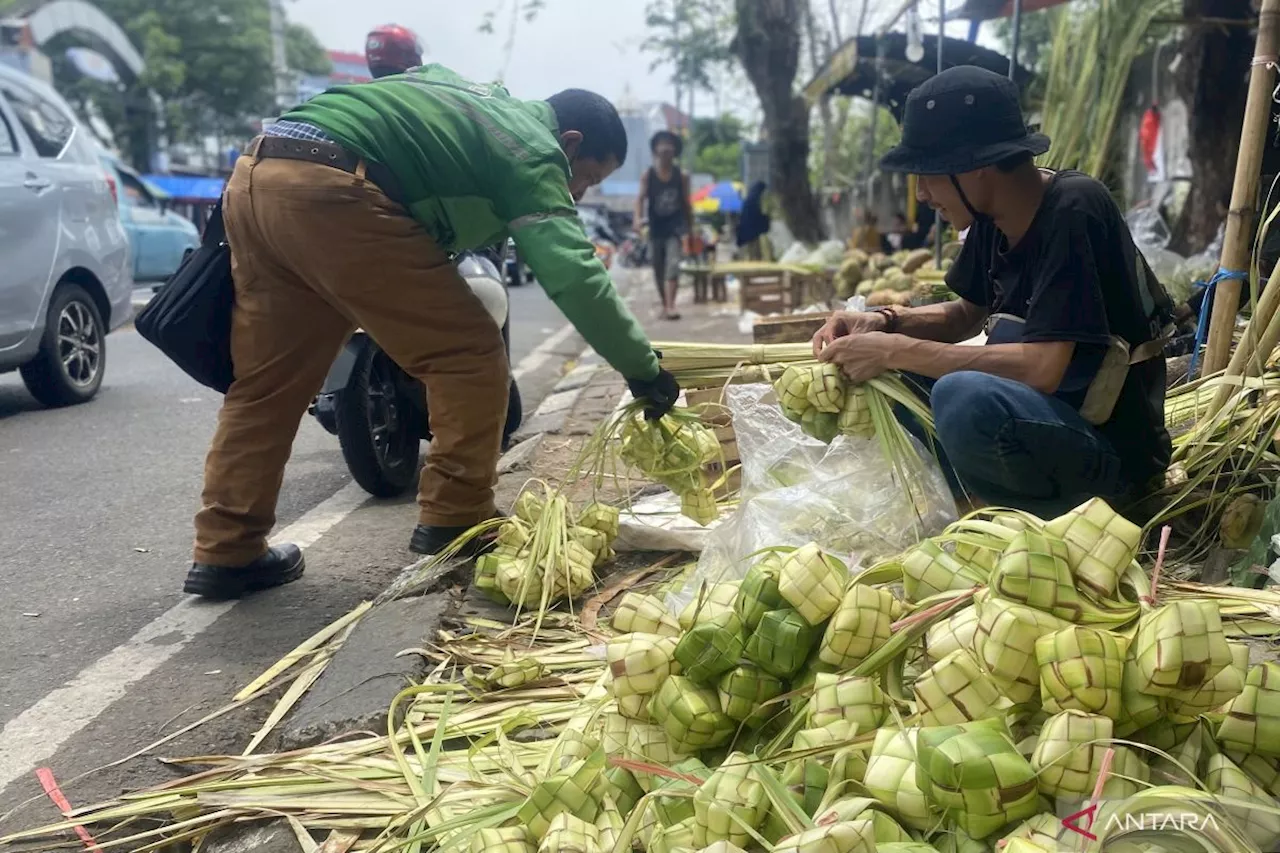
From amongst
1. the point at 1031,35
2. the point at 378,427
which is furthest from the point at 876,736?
the point at 1031,35

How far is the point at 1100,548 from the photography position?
1.39 m

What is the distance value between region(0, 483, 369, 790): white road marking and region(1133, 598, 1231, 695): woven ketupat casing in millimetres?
1963

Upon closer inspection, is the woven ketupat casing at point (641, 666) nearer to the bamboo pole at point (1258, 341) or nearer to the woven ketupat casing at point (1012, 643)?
the woven ketupat casing at point (1012, 643)

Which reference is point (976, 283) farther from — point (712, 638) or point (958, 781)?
point (958, 781)

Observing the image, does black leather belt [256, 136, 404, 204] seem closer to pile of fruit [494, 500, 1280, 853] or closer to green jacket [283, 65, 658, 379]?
green jacket [283, 65, 658, 379]

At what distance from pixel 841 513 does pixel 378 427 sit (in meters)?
1.98

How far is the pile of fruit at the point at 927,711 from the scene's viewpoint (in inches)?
47.5

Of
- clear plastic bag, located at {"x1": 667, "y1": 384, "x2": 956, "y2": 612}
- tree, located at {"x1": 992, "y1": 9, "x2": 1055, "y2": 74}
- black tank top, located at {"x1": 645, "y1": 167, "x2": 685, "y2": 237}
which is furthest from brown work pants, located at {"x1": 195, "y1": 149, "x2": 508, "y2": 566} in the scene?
tree, located at {"x1": 992, "y1": 9, "x2": 1055, "y2": 74}

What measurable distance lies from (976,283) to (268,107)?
39.2m

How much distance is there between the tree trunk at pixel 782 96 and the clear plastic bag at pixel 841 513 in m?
→ 11.1

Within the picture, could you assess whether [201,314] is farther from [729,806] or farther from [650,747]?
[729,806]

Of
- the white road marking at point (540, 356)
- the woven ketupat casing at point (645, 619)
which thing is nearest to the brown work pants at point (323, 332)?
the woven ketupat casing at point (645, 619)

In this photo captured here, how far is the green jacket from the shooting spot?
103 inches

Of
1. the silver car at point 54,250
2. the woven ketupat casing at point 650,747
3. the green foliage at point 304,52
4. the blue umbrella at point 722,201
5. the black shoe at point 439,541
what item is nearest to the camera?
the woven ketupat casing at point 650,747
